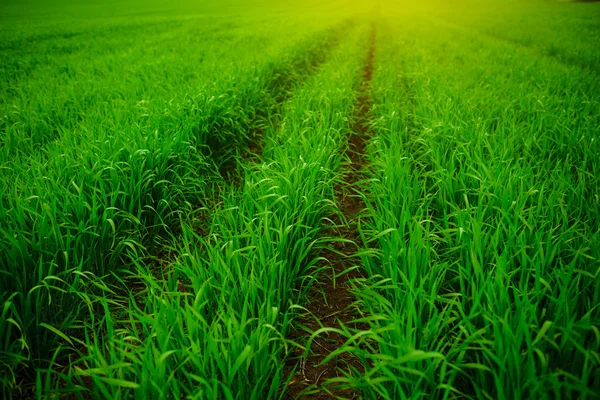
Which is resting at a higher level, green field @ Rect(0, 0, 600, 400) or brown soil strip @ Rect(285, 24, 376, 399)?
green field @ Rect(0, 0, 600, 400)

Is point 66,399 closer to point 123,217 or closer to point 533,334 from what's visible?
point 123,217

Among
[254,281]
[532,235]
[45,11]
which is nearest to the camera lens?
[254,281]

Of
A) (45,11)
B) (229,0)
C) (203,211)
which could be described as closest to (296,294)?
(203,211)

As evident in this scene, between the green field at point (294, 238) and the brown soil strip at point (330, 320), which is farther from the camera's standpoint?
the brown soil strip at point (330, 320)

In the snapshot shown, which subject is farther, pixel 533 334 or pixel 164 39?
pixel 164 39

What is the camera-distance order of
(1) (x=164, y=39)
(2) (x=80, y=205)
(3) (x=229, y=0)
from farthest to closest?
(3) (x=229, y=0) < (1) (x=164, y=39) < (2) (x=80, y=205)

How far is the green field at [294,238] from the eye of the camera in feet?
4.07

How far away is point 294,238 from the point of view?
2.12 metres

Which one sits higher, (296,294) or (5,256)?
(5,256)

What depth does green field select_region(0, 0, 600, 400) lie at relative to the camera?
1.24 m

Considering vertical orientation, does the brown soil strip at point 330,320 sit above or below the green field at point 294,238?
below

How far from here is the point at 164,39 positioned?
1105 centimetres

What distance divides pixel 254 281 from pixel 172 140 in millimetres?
1818

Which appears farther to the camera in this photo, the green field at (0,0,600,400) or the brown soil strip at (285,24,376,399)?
the brown soil strip at (285,24,376,399)
